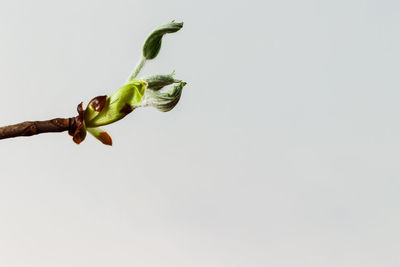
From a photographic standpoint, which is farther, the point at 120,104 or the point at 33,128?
the point at 120,104

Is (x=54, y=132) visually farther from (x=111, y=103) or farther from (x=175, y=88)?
(x=175, y=88)

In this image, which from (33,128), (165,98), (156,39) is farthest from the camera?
(156,39)

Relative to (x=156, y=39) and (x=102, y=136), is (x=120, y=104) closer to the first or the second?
(x=102, y=136)

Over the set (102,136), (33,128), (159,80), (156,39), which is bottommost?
(33,128)

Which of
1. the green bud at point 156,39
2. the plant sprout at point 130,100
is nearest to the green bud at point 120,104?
the plant sprout at point 130,100

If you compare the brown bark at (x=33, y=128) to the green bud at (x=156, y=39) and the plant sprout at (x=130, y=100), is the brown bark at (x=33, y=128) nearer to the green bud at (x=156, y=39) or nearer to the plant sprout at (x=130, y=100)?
the plant sprout at (x=130, y=100)

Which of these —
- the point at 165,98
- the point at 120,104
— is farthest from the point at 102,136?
the point at 165,98
